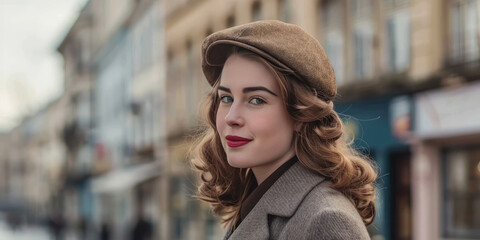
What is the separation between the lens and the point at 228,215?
300cm

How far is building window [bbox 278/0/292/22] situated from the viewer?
19344mm

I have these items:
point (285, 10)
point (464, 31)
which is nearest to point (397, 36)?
point (464, 31)

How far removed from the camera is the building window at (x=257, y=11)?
21.2 m

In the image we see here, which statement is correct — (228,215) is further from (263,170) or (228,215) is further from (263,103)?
(263,103)

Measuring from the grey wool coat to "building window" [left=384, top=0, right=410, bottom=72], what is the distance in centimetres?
1247

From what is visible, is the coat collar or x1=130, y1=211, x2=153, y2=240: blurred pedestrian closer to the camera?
the coat collar

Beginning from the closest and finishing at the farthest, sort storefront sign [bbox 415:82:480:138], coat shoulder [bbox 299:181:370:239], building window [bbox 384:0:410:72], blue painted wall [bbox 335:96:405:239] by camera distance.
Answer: coat shoulder [bbox 299:181:370:239], storefront sign [bbox 415:82:480:138], building window [bbox 384:0:410:72], blue painted wall [bbox 335:96:405:239]

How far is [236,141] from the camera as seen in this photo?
254cm

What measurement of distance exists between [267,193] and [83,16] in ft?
185

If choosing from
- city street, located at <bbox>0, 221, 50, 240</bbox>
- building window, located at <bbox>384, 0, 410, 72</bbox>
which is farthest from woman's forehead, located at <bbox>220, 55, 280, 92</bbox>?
city street, located at <bbox>0, 221, 50, 240</bbox>

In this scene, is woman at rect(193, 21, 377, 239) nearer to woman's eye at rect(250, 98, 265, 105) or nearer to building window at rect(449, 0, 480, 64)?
woman's eye at rect(250, 98, 265, 105)

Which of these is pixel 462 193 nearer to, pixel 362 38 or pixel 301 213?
pixel 362 38

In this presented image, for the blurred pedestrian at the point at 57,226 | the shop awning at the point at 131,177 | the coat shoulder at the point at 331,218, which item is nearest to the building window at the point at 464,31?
the coat shoulder at the point at 331,218

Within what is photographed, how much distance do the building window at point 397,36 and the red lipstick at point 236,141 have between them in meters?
12.4
